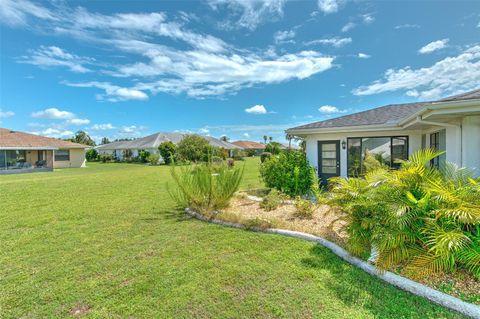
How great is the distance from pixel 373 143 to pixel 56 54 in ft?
60.6

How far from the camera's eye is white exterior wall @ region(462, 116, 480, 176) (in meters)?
5.55

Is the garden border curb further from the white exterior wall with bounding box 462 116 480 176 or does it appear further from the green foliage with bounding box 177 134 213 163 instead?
the green foliage with bounding box 177 134 213 163

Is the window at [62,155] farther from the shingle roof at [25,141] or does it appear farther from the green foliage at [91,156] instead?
the green foliage at [91,156]

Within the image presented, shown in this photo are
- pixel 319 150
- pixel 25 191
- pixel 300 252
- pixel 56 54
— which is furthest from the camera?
pixel 56 54

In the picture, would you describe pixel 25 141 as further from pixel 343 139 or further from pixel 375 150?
pixel 375 150

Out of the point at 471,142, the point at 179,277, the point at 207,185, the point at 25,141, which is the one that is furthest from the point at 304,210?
the point at 25,141

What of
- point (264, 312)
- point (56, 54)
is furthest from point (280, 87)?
point (264, 312)

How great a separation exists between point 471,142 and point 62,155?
37779 mm

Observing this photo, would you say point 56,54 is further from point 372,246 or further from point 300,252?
point 372,246

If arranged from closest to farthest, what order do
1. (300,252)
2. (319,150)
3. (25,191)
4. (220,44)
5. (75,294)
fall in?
(75,294), (300,252), (319,150), (25,191), (220,44)

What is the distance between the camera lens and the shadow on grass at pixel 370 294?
2.90m

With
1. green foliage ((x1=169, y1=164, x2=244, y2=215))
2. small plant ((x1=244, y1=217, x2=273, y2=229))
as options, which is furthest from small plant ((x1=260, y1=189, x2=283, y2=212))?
small plant ((x1=244, y1=217, x2=273, y2=229))

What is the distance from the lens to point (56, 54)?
14.3 metres

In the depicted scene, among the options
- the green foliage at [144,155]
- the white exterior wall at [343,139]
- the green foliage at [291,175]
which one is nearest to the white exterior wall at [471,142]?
the green foliage at [291,175]
